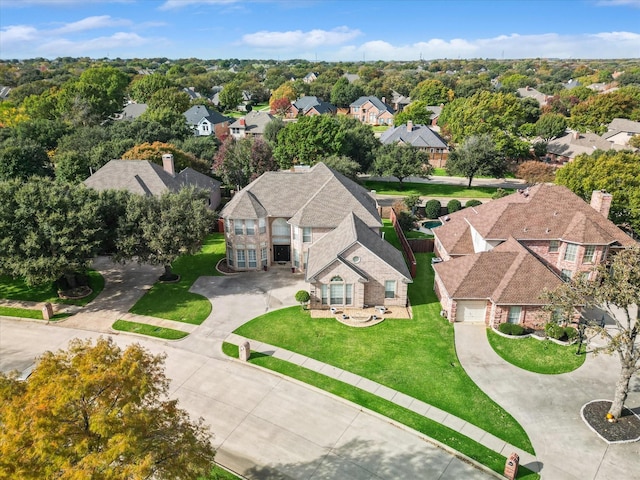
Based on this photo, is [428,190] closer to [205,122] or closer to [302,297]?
[302,297]

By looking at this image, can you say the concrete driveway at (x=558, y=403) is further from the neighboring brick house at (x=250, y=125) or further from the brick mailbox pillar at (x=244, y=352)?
the neighboring brick house at (x=250, y=125)

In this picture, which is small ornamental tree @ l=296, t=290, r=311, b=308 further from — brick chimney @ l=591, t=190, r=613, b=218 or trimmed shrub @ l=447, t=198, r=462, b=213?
trimmed shrub @ l=447, t=198, r=462, b=213

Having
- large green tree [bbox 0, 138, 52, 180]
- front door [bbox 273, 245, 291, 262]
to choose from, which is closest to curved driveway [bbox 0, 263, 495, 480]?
front door [bbox 273, 245, 291, 262]

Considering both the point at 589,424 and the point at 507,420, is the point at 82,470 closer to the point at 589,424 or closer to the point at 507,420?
the point at 507,420

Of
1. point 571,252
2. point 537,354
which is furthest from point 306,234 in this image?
point 571,252

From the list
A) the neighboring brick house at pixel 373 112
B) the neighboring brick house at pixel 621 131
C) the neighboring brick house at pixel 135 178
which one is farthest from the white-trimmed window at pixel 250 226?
the neighboring brick house at pixel 373 112

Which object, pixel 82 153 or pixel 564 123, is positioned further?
pixel 564 123

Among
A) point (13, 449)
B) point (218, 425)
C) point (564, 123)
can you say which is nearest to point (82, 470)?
point (13, 449)
